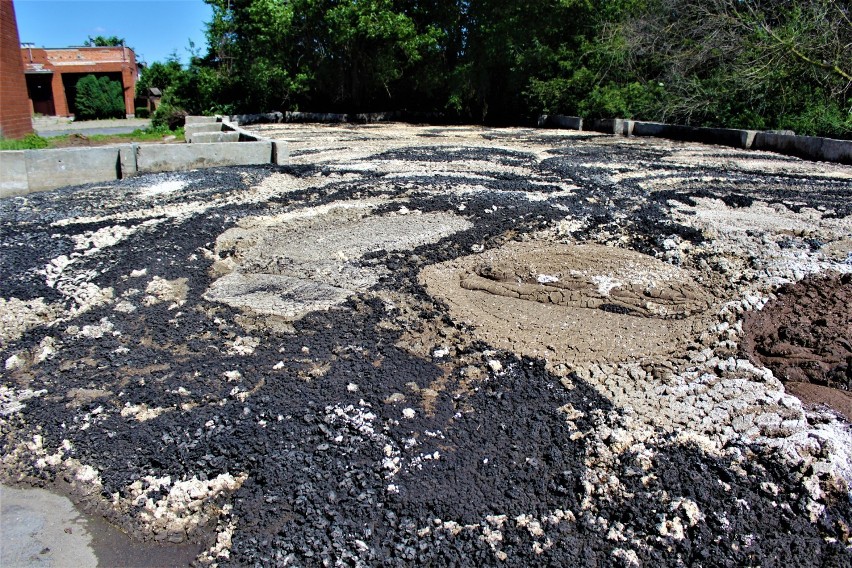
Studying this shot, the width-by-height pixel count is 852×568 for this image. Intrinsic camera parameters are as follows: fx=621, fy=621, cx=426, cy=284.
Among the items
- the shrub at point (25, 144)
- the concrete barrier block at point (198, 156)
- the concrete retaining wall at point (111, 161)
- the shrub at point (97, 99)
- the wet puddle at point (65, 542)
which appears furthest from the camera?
the shrub at point (97, 99)

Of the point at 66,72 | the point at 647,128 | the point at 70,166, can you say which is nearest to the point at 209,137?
the point at 70,166

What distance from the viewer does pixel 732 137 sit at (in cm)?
1420

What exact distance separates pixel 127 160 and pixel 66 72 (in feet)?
121

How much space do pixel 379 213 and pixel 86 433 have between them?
14.5 feet

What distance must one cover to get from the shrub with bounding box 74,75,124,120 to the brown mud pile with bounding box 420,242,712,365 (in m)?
38.4

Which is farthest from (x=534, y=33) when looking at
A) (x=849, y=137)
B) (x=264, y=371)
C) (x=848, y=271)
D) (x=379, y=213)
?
(x=264, y=371)

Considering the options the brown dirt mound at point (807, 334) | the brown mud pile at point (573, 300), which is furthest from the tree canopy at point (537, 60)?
the brown mud pile at point (573, 300)

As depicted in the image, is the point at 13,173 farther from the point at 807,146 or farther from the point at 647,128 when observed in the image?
the point at 647,128

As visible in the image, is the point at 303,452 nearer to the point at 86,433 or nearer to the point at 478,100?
the point at 86,433

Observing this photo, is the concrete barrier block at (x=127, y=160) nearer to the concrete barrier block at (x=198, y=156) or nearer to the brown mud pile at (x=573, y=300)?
the concrete barrier block at (x=198, y=156)

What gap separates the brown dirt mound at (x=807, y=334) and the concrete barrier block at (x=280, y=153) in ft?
26.2

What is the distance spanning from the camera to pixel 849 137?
12.8 m

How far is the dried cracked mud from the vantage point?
8.27 ft

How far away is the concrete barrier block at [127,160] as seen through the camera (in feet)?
30.0
